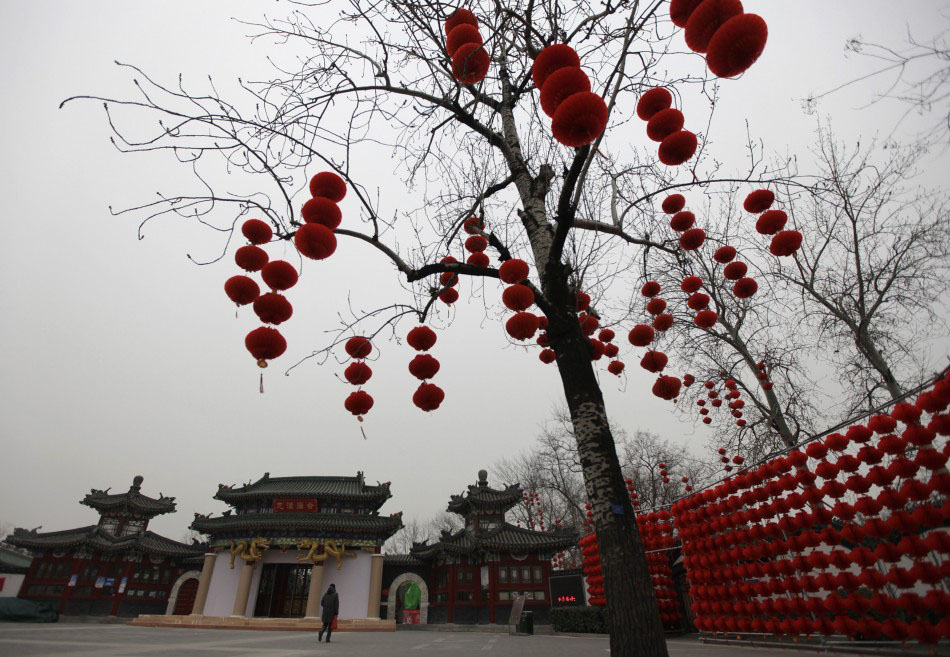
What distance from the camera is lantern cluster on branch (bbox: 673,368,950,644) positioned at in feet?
13.1

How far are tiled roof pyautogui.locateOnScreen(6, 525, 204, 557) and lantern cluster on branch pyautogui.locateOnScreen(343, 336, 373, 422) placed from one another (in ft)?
81.9

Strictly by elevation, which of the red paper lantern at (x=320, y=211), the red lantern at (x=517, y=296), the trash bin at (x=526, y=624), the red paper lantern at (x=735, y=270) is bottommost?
the trash bin at (x=526, y=624)

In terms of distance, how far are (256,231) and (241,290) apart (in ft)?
1.57

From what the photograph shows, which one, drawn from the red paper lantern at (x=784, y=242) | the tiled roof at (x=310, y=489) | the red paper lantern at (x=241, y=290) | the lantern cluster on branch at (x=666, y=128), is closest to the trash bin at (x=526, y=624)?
the tiled roof at (x=310, y=489)

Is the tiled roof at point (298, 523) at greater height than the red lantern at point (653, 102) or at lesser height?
greater

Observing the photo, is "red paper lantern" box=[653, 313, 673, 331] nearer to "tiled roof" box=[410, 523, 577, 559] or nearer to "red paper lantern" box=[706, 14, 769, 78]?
"red paper lantern" box=[706, 14, 769, 78]

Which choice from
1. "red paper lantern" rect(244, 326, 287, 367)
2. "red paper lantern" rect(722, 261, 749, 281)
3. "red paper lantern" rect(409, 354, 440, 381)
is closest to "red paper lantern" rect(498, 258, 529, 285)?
"red paper lantern" rect(409, 354, 440, 381)

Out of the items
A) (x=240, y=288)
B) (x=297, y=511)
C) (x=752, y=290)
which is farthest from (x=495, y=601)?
(x=240, y=288)

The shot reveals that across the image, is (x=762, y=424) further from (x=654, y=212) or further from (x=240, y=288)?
(x=240, y=288)

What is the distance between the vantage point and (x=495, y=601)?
64.2ft

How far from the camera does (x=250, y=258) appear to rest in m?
3.29

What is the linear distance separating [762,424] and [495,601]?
14479 millimetres

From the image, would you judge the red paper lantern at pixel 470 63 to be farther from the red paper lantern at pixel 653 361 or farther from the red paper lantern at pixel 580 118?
the red paper lantern at pixel 653 361

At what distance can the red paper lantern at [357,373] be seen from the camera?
4.23m
